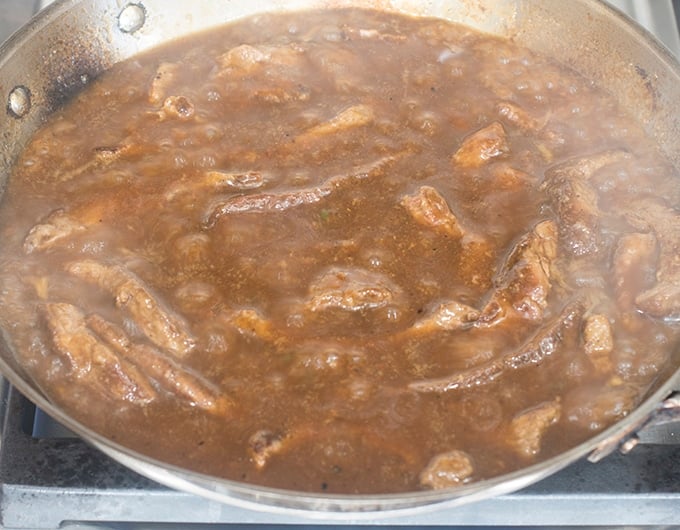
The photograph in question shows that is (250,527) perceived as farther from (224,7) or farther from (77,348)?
(224,7)

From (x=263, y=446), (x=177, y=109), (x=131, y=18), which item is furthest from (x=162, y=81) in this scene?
(x=263, y=446)

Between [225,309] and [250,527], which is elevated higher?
[225,309]

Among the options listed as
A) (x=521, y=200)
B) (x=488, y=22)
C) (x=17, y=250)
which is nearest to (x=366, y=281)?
(x=521, y=200)

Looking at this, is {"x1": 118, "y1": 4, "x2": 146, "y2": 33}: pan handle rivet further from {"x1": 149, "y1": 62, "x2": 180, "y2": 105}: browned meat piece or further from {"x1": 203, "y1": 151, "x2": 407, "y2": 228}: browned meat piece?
{"x1": 203, "y1": 151, "x2": 407, "y2": 228}: browned meat piece

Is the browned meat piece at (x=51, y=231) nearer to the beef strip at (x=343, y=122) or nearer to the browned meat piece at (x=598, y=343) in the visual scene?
the beef strip at (x=343, y=122)

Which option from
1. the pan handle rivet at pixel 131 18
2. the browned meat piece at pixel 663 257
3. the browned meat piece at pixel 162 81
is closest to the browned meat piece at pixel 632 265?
the browned meat piece at pixel 663 257

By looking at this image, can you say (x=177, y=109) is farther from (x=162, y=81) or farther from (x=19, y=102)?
(x=19, y=102)
